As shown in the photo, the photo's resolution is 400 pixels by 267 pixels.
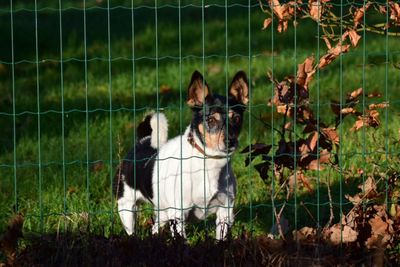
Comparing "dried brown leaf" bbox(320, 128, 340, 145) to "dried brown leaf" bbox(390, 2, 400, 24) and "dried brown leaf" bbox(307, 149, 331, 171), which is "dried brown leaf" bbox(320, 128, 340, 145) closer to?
"dried brown leaf" bbox(307, 149, 331, 171)

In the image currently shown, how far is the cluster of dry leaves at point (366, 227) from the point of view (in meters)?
6.28

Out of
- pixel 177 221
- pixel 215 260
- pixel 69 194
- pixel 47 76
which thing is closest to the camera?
pixel 215 260

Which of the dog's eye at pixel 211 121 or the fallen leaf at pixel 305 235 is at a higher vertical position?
the dog's eye at pixel 211 121

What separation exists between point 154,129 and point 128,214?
0.71 meters

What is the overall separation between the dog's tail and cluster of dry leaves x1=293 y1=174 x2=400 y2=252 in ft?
5.44

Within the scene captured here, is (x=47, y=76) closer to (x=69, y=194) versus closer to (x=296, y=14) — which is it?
(x=69, y=194)

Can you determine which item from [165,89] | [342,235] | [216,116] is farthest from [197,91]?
[165,89]

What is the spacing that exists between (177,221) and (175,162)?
53 cm

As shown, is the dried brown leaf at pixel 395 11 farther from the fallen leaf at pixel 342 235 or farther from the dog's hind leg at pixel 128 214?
the dog's hind leg at pixel 128 214

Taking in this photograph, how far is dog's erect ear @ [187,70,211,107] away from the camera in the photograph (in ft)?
22.0

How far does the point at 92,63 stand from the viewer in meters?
12.9

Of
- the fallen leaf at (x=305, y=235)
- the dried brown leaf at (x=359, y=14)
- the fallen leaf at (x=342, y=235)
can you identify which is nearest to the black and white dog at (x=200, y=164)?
the fallen leaf at (x=305, y=235)

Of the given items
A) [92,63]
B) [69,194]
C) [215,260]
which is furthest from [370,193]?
[92,63]

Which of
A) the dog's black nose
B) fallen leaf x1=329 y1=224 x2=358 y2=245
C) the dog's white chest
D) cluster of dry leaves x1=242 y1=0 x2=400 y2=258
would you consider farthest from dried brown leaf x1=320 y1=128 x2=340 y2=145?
the dog's white chest
